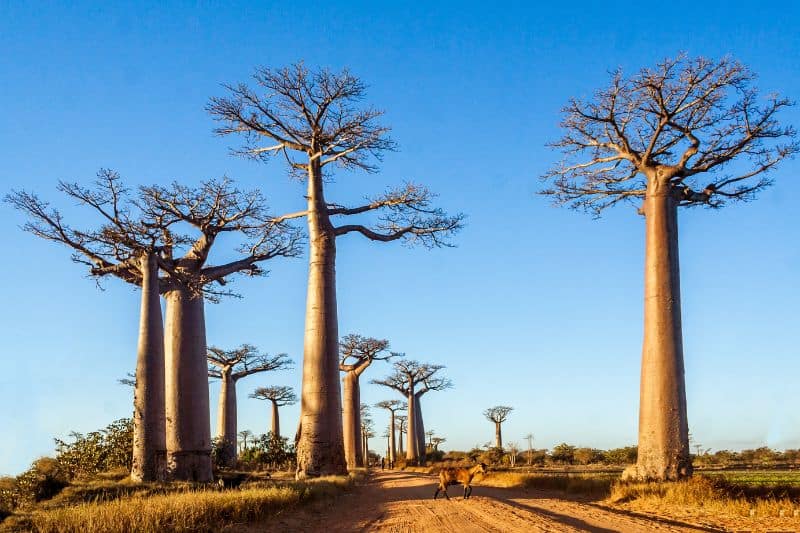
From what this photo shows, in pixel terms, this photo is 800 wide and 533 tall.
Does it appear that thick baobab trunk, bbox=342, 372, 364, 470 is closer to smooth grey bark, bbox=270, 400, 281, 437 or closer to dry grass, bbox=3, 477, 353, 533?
smooth grey bark, bbox=270, 400, 281, 437

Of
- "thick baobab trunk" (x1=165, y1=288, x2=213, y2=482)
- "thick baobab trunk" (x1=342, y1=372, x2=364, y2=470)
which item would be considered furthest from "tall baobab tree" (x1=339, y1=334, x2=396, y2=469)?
"thick baobab trunk" (x1=165, y1=288, x2=213, y2=482)

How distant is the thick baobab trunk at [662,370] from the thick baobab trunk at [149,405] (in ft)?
27.7

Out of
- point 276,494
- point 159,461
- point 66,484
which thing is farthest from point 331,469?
point 276,494

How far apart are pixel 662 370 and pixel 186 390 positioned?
9538 millimetres

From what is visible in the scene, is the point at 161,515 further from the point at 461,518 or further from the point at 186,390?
the point at 186,390

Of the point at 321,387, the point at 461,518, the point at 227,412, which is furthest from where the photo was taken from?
the point at 227,412

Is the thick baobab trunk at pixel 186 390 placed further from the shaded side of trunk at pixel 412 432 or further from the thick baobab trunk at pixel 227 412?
the shaded side of trunk at pixel 412 432

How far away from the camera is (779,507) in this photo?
8.87 m

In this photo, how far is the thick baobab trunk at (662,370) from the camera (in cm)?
1169

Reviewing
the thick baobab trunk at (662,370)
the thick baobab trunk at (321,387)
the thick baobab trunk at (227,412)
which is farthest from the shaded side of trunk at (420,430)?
the thick baobab trunk at (662,370)

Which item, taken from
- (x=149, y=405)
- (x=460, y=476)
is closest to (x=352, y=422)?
(x=149, y=405)

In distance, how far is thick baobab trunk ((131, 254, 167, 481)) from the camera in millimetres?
14125

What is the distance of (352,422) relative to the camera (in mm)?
32438

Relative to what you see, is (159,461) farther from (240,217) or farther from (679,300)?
(679,300)
